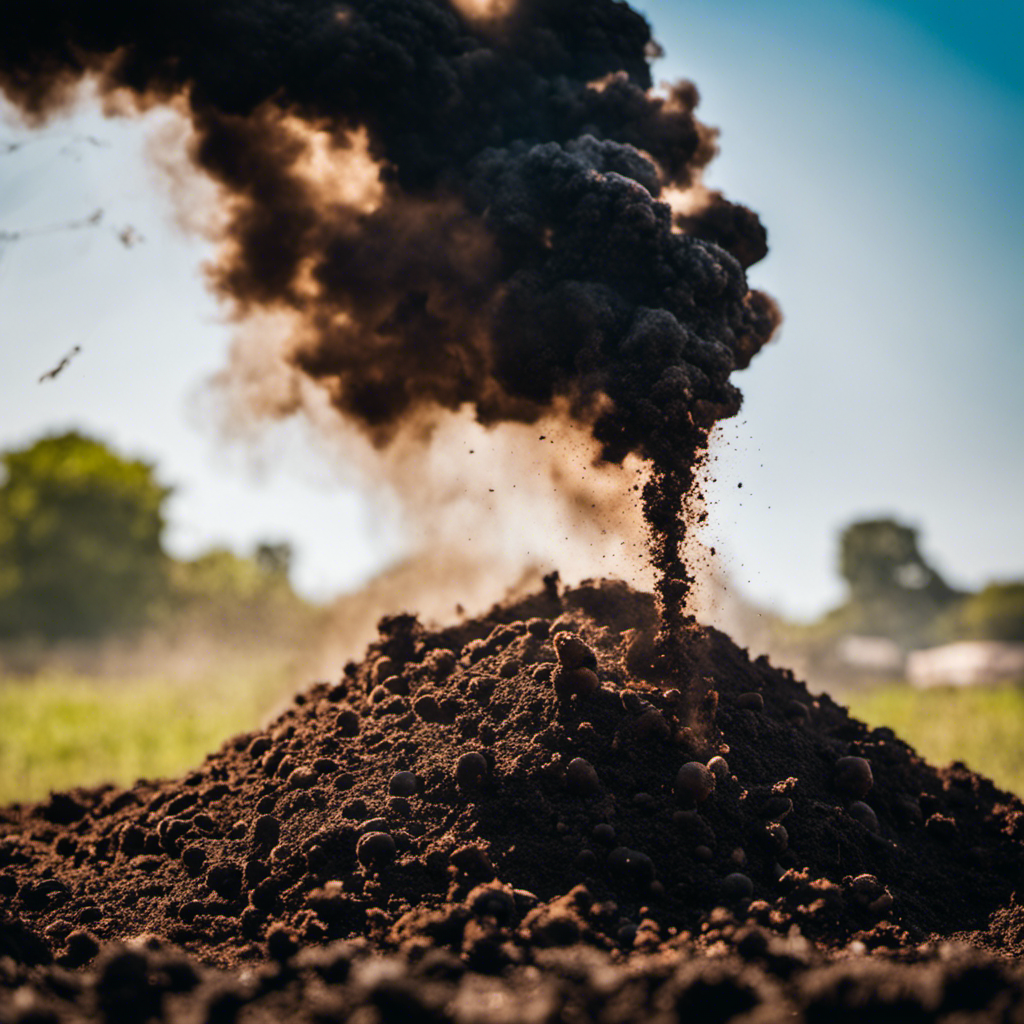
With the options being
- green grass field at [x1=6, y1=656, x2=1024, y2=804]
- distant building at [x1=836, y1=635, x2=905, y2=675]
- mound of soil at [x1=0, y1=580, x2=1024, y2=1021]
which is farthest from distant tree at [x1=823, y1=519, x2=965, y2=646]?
mound of soil at [x1=0, y1=580, x2=1024, y2=1021]

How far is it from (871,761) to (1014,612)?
69933 millimetres

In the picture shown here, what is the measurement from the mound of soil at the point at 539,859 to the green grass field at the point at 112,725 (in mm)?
7122

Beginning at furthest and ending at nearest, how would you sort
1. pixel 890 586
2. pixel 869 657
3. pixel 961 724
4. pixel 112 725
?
pixel 890 586 → pixel 869 657 → pixel 112 725 → pixel 961 724

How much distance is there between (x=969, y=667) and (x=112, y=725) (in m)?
40.0

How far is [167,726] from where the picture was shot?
23531 mm

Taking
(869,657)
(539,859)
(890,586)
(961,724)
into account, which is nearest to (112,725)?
(539,859)

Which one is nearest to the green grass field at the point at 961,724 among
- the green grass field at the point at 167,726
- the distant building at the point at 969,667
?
the green grass field at the point at 167,726

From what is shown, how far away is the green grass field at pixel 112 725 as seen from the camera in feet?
57.8

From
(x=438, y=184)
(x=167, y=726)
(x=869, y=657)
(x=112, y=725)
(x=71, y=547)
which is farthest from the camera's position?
(x=71, y=547)

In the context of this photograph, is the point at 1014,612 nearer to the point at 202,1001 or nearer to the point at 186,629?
the point at 186,629

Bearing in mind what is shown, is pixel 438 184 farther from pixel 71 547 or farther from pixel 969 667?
pixel 71 547

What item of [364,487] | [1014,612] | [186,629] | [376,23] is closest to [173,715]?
[364,487]

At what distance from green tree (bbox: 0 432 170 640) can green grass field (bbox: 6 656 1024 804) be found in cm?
2119

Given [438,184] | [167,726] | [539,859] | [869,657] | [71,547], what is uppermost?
[869,657]
